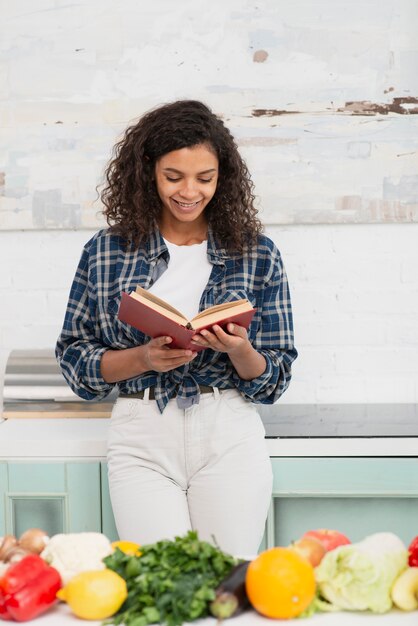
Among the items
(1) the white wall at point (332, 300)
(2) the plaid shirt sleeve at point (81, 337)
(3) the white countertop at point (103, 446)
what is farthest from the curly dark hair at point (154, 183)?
(1) the white wall at point (332, 300)

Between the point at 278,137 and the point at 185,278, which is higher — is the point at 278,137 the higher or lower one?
the higher one

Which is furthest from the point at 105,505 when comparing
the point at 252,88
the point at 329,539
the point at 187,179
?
the point at 252,88

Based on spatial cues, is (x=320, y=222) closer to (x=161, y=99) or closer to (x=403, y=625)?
(x=161, y=99)

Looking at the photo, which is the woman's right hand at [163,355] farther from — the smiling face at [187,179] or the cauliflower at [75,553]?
the cauliflower at [75,553]

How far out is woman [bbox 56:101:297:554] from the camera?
175 centimetres

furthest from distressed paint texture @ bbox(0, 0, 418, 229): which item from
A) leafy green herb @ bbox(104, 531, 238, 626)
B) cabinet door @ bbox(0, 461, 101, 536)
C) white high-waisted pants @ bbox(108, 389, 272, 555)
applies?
leafy green herb @ bbox(104, 531, 238, 626)

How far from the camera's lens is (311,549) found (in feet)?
3.61

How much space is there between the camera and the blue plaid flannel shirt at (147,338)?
72.0 inches

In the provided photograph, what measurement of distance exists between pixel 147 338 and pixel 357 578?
921mm

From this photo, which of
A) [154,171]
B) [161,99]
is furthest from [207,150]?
[161,99]

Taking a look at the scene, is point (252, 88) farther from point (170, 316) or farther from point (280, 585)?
point (280, 585)

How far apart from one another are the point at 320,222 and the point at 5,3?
125 centimetres

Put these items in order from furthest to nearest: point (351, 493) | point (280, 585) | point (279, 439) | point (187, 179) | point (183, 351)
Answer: point (279, 439)
point (351, 493)
point (187, 179)
point (183, 351)
point (280, 585)

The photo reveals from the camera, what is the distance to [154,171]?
6.22 ft
